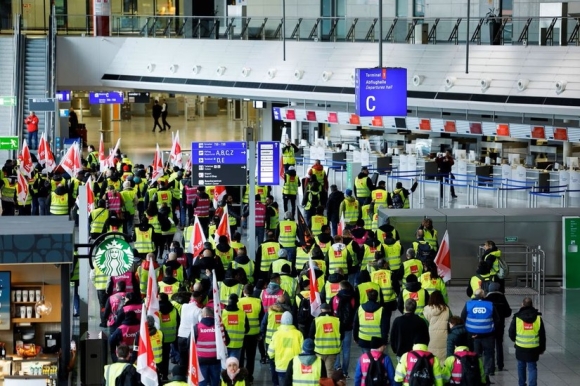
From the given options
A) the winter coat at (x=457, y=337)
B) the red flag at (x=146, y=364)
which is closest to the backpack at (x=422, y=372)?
the winter coat at (x=457, y=337)

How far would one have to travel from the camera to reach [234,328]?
16.9m

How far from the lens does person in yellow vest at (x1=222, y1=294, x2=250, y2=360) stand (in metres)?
16.8

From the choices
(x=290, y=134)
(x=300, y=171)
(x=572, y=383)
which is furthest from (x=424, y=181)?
(x=572, y=383)

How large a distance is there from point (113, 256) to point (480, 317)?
16.3ft

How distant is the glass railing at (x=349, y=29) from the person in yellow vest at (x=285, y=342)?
14.0 m

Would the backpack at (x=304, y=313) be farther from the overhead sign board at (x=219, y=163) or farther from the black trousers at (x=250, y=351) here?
the overhead sign board at (x=219, y=163)

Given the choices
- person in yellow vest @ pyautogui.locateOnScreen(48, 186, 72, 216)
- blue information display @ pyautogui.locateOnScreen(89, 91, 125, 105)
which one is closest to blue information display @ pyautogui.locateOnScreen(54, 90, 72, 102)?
blue information display @ pyautogui.locateOnScreen(89, 91, 125, 105)

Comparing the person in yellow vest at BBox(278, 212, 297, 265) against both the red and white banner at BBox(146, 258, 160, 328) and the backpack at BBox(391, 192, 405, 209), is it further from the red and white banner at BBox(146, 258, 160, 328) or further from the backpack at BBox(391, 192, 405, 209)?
the red and white banner at BBox(146, 258, 160, 328)

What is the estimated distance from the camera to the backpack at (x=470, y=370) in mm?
14703

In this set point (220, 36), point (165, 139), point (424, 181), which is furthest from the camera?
point (165, 139)

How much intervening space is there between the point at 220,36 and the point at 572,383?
97.7ft

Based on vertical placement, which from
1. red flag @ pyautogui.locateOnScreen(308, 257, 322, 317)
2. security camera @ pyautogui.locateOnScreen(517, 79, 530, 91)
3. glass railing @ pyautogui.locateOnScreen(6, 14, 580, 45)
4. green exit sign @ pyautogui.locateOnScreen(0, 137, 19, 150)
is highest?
glass railing @ pyautogui.locateOnScreen(6, 14, 580, 45)

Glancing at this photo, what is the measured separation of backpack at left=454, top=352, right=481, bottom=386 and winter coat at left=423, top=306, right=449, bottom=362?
2281 mm

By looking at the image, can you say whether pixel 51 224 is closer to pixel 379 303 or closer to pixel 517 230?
pixel 379 303
